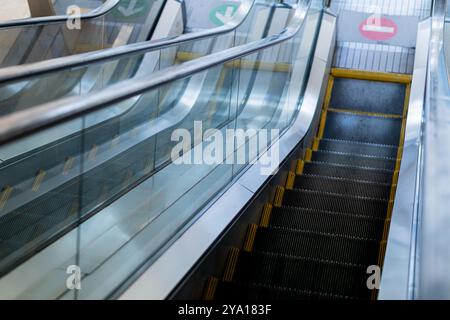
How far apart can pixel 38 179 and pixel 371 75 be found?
5474mm

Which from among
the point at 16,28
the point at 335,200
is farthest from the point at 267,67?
the point at 16,28

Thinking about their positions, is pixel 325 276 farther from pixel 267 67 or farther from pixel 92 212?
pixel 267 67

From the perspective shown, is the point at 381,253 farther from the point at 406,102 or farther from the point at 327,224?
the point at 406,102

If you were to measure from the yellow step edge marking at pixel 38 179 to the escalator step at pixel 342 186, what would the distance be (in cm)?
259

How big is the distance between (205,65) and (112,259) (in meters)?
1.09

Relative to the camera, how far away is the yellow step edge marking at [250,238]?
13.7 ft

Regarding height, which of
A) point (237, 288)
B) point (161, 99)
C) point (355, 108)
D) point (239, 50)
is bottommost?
point (237, 288)

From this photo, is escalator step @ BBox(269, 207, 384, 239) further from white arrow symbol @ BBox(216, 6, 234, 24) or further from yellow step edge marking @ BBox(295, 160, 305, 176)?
white arrow symbol @ BBox(216, 6, 234, 24)

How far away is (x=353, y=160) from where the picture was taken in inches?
234

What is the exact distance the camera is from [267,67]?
18.2 feet

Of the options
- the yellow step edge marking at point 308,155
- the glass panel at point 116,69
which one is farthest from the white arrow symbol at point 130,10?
the yellow step edge marking at point 308,155

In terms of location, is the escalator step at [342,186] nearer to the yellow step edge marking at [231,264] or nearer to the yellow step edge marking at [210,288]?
the yellow step edge marking at [231,264]

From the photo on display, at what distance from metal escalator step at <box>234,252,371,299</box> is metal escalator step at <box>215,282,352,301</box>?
0.08 meters

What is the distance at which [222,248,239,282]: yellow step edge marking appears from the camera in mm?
3801
